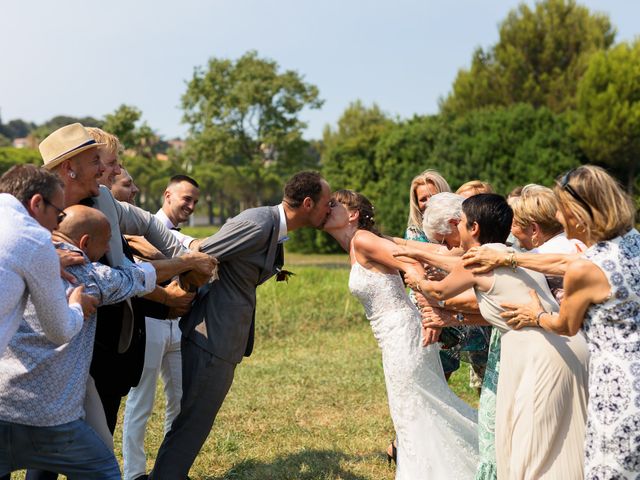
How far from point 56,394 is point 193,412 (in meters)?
1.59

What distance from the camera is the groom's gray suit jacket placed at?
16.0 ft

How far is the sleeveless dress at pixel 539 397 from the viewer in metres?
3.94

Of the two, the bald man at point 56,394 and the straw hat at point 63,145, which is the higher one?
the straw hat at point 63,145

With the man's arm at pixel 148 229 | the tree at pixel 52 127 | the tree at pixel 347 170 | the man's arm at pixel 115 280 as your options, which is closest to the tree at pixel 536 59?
the tree at pixel 347 170

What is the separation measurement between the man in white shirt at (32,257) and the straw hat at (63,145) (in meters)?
0.76

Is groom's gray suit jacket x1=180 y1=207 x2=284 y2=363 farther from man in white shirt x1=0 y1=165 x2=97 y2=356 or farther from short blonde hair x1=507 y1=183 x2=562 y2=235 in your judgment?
short blonde hair x1=507 y1=183 x2=562 y2=235

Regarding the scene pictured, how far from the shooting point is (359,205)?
538cm

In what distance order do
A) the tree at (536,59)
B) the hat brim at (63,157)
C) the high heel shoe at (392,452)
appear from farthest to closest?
the tree at (536,59), the high heel shoe at (392,452), the hat brim at (63,157)

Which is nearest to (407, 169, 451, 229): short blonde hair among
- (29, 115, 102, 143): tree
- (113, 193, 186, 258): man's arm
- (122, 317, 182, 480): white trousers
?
(122, 317, 182, 480): white trousers

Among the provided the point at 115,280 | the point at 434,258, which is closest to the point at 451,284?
the point at 434,258

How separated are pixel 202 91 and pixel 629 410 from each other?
43353 mm

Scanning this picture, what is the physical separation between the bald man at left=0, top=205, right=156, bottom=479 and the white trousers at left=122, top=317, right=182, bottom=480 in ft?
7.06

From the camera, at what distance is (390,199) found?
38625 mm

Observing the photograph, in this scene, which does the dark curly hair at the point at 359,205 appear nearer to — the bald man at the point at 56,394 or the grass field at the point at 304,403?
the bald man at the point at 56,394
